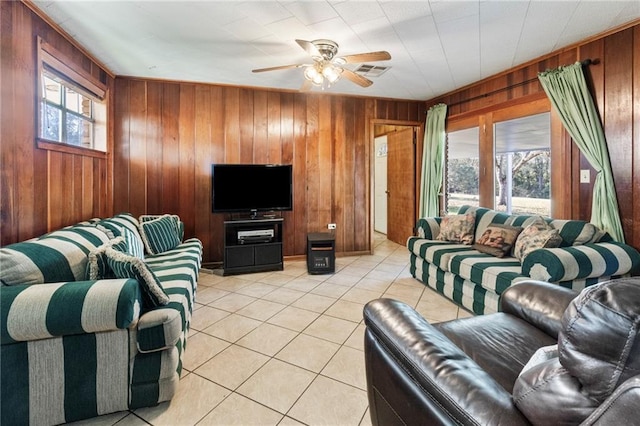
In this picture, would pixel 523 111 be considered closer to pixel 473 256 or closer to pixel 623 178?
pixel 623 178

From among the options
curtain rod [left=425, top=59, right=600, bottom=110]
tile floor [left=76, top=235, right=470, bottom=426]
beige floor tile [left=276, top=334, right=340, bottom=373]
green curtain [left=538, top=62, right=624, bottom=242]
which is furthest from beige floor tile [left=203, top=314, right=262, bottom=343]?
curtain rod [left=425, top=59, right=600, bottom=110]

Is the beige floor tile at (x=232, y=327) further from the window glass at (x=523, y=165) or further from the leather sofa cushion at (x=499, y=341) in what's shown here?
the window glass at (x=523, y=165)

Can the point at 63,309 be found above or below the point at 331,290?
above

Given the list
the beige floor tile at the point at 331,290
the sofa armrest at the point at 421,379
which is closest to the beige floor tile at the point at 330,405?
the sofa armrest at the point at 421,379

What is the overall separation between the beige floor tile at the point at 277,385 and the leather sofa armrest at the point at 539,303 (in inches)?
48.9

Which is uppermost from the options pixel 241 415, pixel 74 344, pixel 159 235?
pixel 159 235

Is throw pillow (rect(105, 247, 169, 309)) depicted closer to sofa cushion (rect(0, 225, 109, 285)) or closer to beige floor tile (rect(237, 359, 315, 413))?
sofa cushion (rect(0, 225, 109, 285))

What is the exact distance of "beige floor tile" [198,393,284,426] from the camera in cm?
149

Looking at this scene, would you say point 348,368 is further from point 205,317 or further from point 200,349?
point 205,317

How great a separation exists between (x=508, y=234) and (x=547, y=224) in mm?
319

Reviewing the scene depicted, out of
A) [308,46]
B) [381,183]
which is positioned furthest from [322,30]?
[381,183]

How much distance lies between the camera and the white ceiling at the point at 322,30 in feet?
7.61

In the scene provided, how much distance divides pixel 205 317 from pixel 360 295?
1.55m

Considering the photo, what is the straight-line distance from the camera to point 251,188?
159 inches
